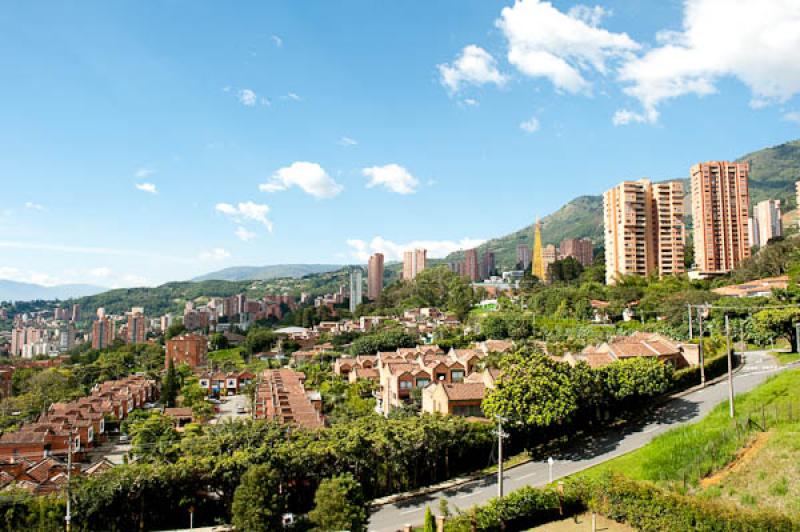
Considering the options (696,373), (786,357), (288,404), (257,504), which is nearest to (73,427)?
(288,404)

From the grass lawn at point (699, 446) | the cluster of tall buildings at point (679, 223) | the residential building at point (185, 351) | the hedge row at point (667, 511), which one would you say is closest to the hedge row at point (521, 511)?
the hedge row at point (667, 511)

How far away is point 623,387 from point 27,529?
21.4 m

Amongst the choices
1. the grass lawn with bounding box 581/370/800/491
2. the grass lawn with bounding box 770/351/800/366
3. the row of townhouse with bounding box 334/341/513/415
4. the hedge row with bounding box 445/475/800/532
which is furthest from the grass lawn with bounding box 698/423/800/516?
the grass lawn with bounding box 770/351/800/366

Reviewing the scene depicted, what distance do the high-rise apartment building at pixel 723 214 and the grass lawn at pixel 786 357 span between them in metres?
34.4

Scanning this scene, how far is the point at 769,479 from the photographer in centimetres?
1395

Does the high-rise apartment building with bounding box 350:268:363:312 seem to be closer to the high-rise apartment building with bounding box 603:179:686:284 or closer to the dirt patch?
the high-rise apartment building with bounding box 603:179:686:284

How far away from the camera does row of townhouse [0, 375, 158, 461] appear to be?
1137 inches

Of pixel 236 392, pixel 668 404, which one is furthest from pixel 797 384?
pixel 236 392

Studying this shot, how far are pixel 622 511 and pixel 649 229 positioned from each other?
55.4 metres

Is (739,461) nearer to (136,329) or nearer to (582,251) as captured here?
(136,329)

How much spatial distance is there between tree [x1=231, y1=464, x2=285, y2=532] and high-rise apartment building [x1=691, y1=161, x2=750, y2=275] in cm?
5988

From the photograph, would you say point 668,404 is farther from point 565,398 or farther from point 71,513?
point 71,513

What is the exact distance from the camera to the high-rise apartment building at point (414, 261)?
140 metres

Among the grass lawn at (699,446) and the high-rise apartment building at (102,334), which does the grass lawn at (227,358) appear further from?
the grass lawn at (699,446)
